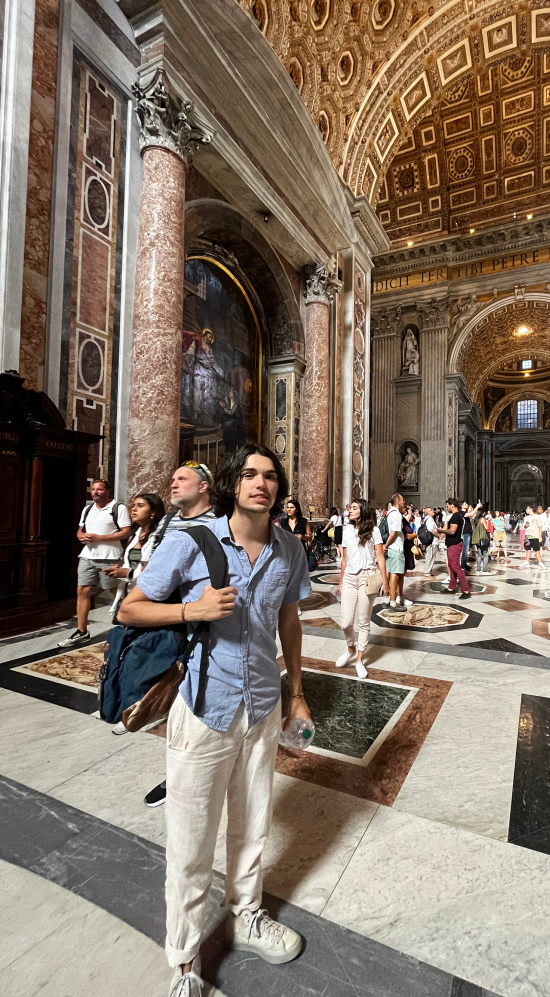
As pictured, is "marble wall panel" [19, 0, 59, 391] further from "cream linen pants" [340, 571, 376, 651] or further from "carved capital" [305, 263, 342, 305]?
"carved capital" [305, 263, 342, 305]

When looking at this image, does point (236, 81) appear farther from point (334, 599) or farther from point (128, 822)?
point (128, 822)

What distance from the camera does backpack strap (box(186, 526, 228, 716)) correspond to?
4.04 feet

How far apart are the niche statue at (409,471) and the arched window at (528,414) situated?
988 inches

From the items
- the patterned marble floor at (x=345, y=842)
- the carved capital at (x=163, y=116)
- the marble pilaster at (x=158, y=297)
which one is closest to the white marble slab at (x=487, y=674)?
the patterned marble floor at (x=345, y=842)

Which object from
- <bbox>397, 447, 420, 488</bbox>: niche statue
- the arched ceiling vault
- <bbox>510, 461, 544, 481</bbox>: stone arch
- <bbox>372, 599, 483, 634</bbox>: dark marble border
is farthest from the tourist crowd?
<bbox>510, 461, 544, 481</bbox>: stone arch

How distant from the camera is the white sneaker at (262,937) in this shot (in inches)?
52.3

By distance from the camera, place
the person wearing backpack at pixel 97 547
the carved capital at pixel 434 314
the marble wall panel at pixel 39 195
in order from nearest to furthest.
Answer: the person wearing backpack at pixel 97 547
the marble wall panel at pixel 39 195
the carved capital at pixel 434 314

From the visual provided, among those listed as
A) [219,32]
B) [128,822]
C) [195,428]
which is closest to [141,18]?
[219,32]

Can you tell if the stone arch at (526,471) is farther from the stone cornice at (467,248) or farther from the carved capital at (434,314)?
the carved capital at (434,314)

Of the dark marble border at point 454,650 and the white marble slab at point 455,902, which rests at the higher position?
the dark marble border at point 454,650

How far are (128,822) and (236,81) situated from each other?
35.6ft

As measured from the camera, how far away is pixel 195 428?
10570 mm

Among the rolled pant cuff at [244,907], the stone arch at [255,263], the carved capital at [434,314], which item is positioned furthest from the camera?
the carved capital at [434,314]

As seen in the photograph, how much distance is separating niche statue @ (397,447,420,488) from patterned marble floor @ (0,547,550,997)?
1840 cm
